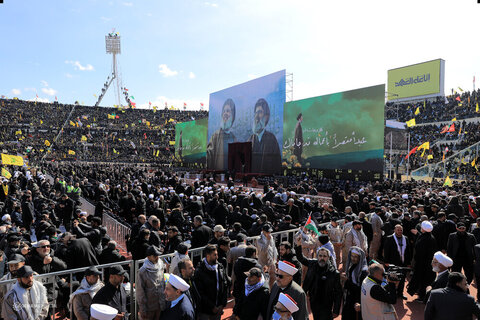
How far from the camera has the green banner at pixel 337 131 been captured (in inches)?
784

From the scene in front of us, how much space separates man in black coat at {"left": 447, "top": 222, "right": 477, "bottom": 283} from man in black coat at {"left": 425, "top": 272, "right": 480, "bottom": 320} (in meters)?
2.95

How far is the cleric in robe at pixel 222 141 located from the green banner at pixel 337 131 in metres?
8.57

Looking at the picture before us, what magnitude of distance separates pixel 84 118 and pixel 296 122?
47599 mm

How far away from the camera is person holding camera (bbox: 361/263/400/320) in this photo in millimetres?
3500

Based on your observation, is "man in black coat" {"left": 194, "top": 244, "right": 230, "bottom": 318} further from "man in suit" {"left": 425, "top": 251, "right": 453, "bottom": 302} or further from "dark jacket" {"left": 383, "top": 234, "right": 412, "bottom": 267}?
"dark jacket" {"left": 383, "top": 234, "right": 412, "bottom": 267}

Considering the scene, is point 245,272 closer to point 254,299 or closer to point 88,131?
point 254,299

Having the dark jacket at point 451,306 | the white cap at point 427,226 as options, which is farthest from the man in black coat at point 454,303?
the white cap at point 427,226

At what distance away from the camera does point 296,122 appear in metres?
25.7

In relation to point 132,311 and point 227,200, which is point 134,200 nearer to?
point 227,200

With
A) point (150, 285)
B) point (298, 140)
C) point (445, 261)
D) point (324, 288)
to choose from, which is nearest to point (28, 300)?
point (150, 285)

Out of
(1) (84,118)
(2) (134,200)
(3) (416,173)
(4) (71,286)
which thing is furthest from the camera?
(1) (84,118)

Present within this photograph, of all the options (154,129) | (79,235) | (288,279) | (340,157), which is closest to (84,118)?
(154,129)

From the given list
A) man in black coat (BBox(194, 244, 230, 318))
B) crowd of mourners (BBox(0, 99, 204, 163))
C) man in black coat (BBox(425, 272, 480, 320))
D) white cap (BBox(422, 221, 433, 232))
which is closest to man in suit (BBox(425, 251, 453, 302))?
man in black coat (BBox(425, 272, 480, 320))

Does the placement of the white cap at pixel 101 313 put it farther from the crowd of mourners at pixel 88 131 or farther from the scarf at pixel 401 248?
the crowd of mourners at pixel 88 131
